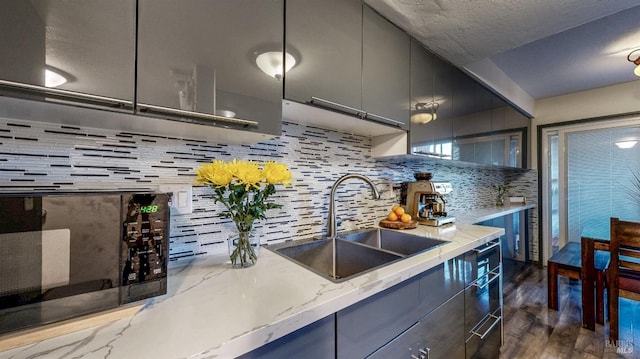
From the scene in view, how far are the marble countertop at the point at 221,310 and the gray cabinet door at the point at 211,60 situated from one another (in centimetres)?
52

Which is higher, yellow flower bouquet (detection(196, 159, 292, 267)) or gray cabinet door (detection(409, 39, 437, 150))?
gray cabinet door (detection(409, 39, 437, 150))

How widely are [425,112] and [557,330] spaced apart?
2112 millimetres

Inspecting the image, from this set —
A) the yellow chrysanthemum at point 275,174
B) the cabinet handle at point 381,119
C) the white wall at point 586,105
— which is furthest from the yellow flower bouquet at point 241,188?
the white wall at point 586,105

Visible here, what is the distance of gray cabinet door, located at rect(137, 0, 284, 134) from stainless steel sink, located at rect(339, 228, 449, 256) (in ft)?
3.14

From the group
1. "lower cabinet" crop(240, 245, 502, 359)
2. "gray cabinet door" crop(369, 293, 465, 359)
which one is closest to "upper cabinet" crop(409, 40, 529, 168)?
"lower cabinet" crop(240, 245, 502, 359)

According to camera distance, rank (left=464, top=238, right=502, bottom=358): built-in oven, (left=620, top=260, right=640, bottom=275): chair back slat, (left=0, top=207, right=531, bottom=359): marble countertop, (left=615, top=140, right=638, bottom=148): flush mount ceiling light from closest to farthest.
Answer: (left=0, top=207, right=531, bottom=359): marble countertop
(left=464, top=238, right=502, bottom=358): built-in oven
(left=620, top=260, right=640, bottom=275): chair back slat
(left=615, top=140, right=638, bottom=148): flush mount ceiling light

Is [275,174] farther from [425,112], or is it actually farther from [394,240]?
[425,112]

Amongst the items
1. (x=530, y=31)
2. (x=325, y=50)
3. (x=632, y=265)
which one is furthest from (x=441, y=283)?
(x=632, y=265)

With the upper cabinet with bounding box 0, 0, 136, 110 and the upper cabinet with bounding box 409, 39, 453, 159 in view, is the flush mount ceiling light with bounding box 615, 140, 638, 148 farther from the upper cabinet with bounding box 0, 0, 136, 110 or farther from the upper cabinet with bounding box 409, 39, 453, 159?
the upper cabinet with bounding box 0, 0, 136, 110

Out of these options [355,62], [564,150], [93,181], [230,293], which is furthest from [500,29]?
[564,150]

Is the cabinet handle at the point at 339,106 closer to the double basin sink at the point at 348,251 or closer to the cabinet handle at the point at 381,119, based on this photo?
the cabinet handle at the point at 381,119

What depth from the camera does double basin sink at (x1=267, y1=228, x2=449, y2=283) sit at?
4.01 ft

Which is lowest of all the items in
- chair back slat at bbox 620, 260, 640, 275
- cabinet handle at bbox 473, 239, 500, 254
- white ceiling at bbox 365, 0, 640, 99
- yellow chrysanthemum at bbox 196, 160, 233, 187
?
chair back slat at bbox 620, 260, 640, 275

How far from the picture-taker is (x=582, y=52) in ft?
7.64
